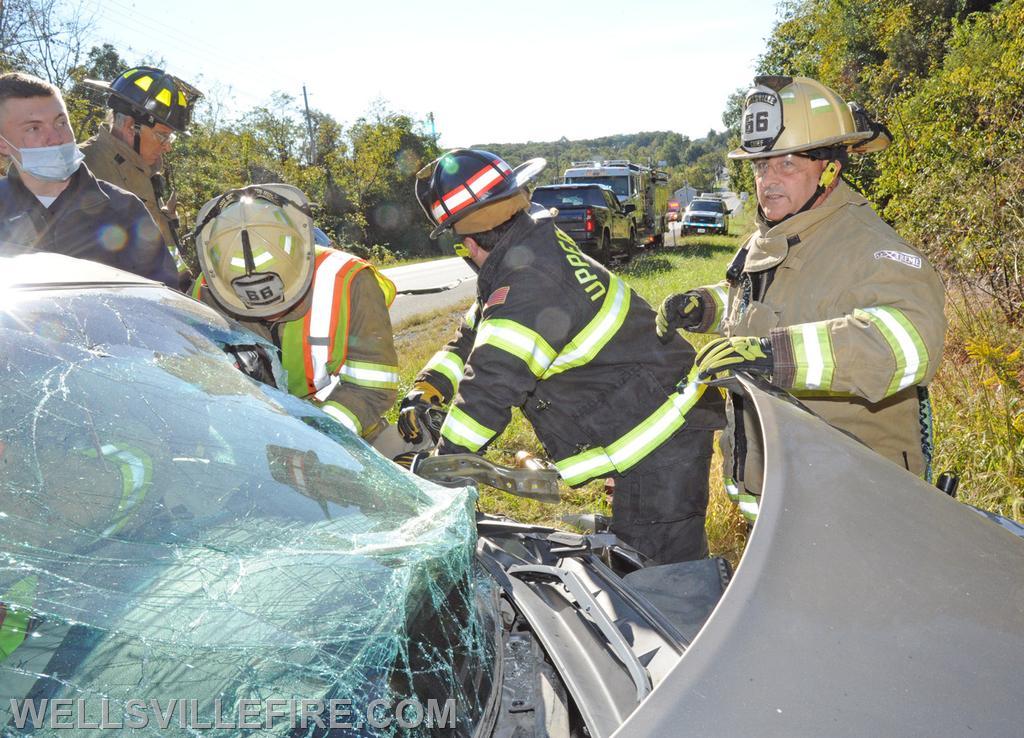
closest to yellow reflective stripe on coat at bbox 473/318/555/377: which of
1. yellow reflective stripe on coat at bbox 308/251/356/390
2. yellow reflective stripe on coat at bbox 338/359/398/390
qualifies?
yellow reflective stripe on coat at bbox 338/359/398/390

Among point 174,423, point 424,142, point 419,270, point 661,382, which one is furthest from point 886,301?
point 424,142

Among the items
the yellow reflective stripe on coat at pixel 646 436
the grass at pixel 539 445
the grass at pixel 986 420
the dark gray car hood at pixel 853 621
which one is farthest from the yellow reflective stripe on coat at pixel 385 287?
the grass at pixel 986 420

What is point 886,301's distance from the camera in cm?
214

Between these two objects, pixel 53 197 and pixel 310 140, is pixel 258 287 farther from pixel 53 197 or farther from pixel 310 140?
pixel 310 140

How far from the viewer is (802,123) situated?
249cm

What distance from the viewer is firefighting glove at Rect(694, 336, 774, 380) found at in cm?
203

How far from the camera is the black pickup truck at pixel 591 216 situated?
43.9ft

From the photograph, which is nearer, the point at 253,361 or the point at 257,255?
the point at 253,361

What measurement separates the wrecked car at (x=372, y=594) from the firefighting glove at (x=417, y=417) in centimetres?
79

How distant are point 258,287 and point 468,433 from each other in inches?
33.3

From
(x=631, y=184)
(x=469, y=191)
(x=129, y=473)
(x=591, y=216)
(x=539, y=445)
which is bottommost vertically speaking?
(x=539, y=445)

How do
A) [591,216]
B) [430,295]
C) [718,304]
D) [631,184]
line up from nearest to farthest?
1. [718,304]
2. [430,295]
3. [591,216]
4. [631,184]

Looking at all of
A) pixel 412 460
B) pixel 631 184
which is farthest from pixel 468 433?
pixel 631 184

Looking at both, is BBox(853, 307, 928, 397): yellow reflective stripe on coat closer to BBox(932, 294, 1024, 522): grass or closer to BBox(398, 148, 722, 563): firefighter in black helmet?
BBox(398, 148, 722, 563): firefighter in black helmet
